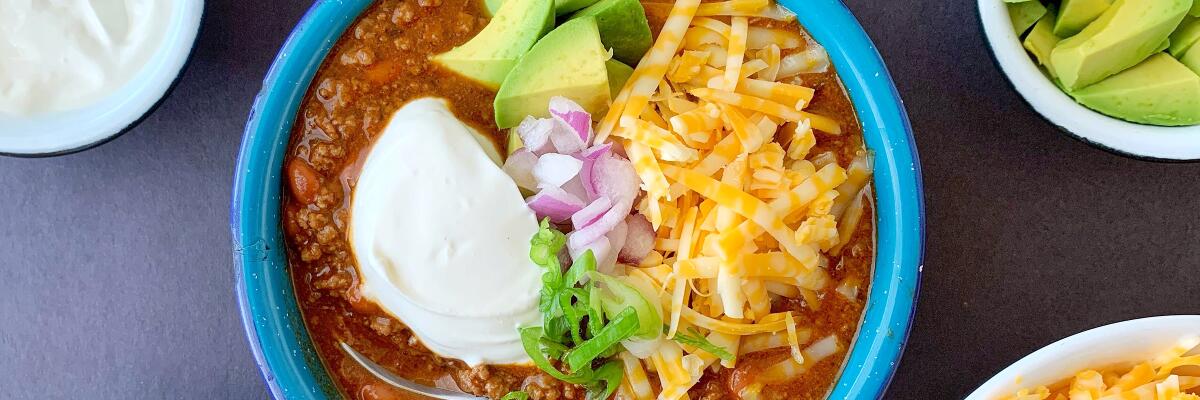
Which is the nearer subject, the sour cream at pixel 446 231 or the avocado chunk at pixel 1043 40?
the sour cream at pixel 446 231

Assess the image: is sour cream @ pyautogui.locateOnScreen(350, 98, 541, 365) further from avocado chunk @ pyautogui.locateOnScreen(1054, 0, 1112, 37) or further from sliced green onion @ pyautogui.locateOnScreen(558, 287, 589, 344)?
avocado chunk @ pyautogui.locateOnScreen(1054, 0, 1112, 37)

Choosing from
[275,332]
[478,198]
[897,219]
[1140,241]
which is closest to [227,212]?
[275,332]

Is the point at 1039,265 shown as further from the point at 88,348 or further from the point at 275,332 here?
the point at 88,348

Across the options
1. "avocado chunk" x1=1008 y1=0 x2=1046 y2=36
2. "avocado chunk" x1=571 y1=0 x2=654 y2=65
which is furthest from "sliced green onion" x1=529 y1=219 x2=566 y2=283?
"avocado chunk" x1=1008 y1=0 x2=1046 y2=36

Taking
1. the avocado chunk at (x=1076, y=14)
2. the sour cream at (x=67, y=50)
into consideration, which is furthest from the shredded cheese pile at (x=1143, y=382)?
the sour cream at (x=67, y=50)

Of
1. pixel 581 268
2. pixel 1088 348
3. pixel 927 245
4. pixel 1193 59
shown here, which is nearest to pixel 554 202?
pixel 581 268

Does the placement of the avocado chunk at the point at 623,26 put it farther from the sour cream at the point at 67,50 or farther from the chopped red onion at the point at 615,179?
the sour cream at the point at 67,50

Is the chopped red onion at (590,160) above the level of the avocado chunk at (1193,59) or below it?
below
